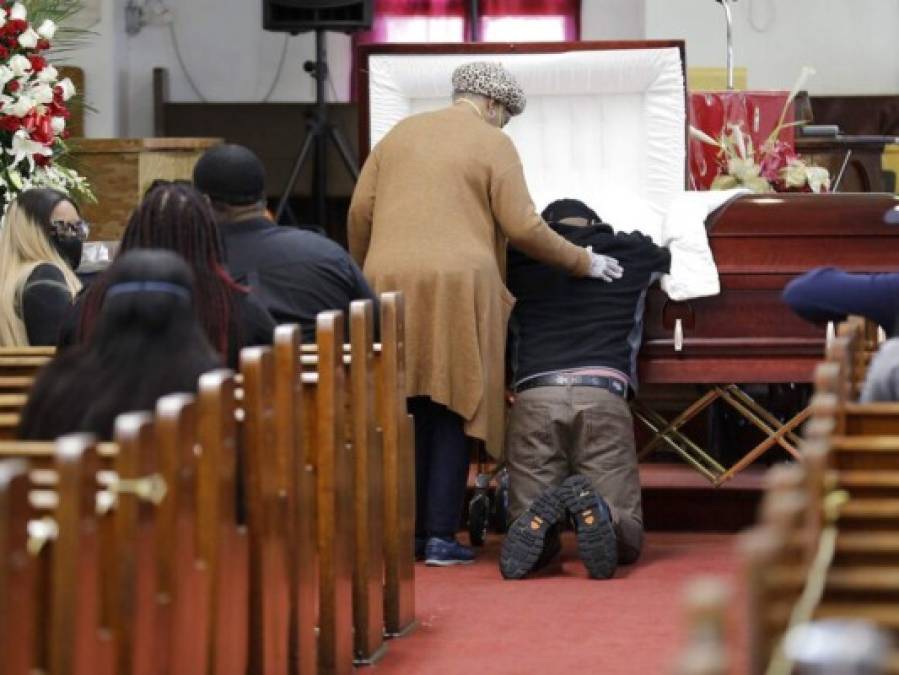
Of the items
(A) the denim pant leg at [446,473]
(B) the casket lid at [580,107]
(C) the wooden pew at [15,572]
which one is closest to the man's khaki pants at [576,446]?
(A) the denim pant leg at [446,473]

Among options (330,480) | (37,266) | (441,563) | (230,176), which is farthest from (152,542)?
(441,563)

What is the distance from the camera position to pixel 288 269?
4.19 metres

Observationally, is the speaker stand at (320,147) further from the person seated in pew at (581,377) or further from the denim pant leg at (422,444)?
the denim pant leg at (422,444)

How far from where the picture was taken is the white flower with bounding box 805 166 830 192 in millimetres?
5812

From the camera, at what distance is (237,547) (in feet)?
9.63

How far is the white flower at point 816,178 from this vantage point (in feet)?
19.1

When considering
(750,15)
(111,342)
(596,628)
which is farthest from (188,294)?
(750,15)

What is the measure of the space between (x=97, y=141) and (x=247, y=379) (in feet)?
15.0

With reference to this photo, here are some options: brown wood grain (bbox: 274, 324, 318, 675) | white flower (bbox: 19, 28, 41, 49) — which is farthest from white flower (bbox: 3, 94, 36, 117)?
brown wood grain (bbox: 274, 324, 318, 675)

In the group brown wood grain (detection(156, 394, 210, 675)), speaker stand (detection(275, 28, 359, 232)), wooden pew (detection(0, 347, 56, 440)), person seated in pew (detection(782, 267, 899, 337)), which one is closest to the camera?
brown wood grain (detection(156, 394, 210, 675))

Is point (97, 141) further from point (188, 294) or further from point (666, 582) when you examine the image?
point (188, 294)

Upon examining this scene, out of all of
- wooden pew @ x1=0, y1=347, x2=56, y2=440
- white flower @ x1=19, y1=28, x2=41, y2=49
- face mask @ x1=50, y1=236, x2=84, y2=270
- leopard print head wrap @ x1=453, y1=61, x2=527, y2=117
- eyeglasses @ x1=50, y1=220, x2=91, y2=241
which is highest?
white flower @ x1=19, y1=28, x2=41, y2=49

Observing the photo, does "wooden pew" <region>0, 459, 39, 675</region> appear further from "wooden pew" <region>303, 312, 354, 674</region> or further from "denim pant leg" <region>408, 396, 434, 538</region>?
"denim pant leg" <region>408, 396, 434, 538</region>

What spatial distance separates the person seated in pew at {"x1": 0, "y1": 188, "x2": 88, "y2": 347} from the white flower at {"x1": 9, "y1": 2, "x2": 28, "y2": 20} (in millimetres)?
560
